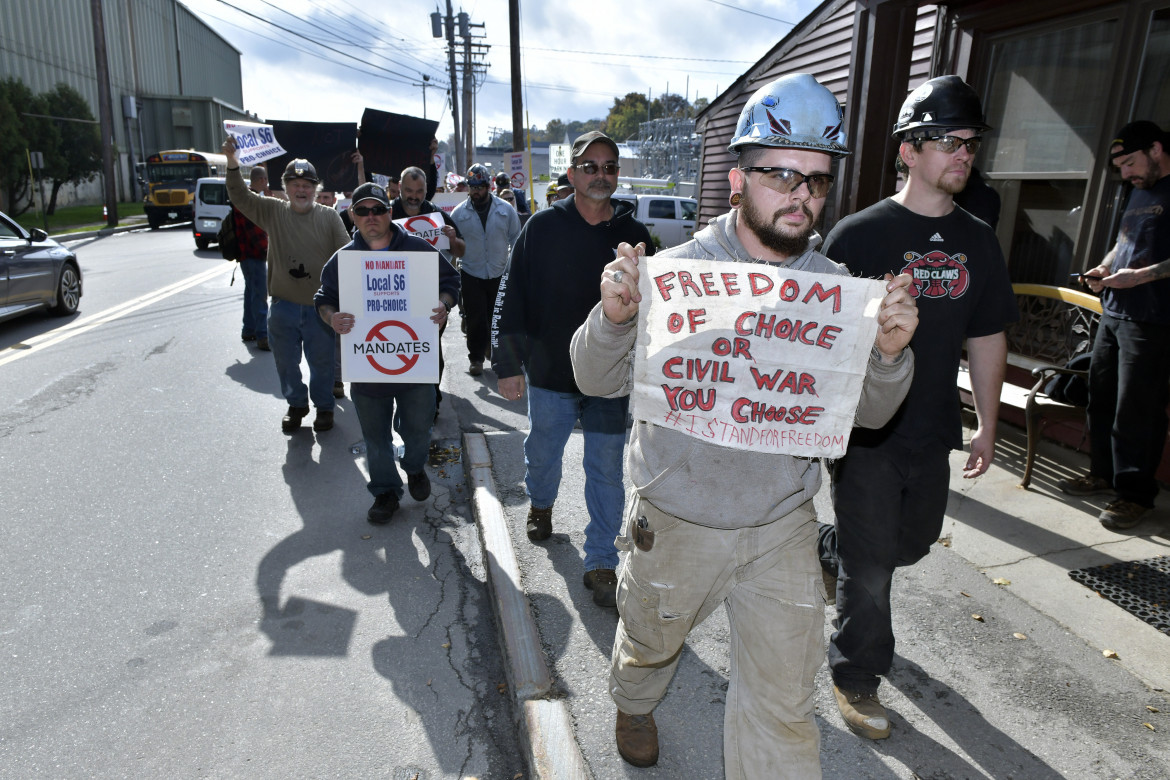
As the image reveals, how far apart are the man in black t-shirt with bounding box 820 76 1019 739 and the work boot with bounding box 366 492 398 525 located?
2.91 m

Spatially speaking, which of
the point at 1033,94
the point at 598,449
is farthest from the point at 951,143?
the point at 1033,94

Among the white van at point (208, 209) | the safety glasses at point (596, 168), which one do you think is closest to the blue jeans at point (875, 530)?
the safety glasses at point (596, 168)

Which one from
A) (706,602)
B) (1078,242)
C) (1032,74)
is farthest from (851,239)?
(1032,74)

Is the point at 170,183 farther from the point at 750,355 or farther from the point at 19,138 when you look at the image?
the point at 750,355

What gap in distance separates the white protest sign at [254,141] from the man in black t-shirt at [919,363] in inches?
246

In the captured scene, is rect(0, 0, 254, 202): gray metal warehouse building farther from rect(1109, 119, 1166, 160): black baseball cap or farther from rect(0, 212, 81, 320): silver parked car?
rect(1109, 119, 1166, 160): black baseball cap

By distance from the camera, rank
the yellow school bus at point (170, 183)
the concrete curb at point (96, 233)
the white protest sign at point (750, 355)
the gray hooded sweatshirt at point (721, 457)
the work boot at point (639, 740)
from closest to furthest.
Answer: the white protest sign at point (750, 355), the gray hooded sweatshirt at point (721, 457), the work boot at point (639, 740), the concrete curb at point (96, 233), the yellow school bus at point (170, 183)

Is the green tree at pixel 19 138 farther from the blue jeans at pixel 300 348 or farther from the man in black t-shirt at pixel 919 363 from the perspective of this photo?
the man in black t-shirt at pixel 919 363

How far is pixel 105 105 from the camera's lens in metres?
26.2

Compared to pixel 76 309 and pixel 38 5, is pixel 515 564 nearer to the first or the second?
pixel 76 309

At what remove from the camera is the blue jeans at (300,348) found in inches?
249

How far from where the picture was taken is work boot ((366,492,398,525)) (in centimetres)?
481

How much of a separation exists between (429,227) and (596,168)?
4094 mm

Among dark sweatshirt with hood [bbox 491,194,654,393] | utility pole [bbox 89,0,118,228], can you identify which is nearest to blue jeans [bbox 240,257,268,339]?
dark sweatshirt with hood [bbox 491,194,654,393]
